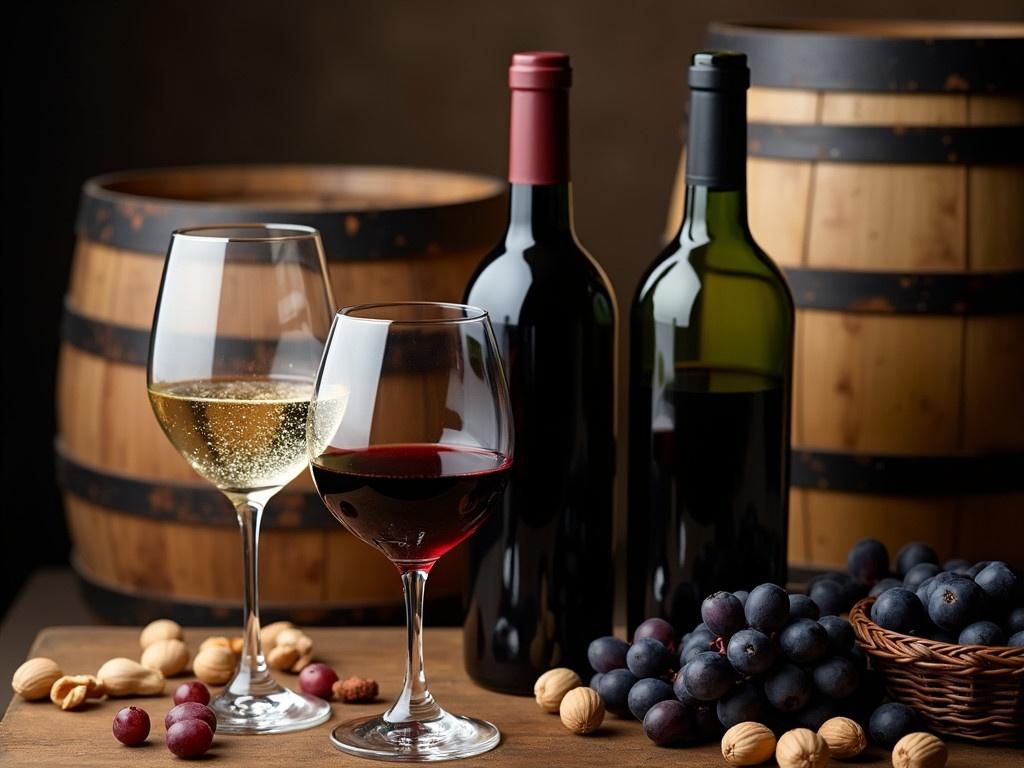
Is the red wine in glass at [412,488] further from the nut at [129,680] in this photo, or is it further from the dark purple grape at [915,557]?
the dark purple grape at [915,557]

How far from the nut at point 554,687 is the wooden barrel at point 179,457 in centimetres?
58

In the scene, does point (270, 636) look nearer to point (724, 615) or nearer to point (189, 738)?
point (189, 738)

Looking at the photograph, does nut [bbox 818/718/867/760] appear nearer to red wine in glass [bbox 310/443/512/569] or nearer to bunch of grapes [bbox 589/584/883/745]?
bunch of grapes [bbox 589/584/883/745]

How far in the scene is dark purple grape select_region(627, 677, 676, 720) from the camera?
1.01 meters

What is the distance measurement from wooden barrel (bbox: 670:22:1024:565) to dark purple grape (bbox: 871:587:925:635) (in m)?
0.57

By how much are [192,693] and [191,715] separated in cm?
8

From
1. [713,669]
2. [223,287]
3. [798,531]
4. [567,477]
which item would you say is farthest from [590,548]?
[798,531]

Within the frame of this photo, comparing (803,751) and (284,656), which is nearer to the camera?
(803,751)

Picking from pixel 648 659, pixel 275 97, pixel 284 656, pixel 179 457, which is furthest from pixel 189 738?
pixel 275 97

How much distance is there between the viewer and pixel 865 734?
3.27ft

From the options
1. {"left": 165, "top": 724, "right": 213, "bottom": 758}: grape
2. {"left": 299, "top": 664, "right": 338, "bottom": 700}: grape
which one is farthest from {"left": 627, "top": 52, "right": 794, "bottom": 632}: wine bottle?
{"left": 165, "top": 724, "right": 213, "bottom": 758}: grape

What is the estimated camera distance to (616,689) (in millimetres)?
1034

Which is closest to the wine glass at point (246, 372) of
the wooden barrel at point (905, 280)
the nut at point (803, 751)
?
the nut at point (803, 751)

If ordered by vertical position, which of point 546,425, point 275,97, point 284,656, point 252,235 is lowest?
point 284,656
